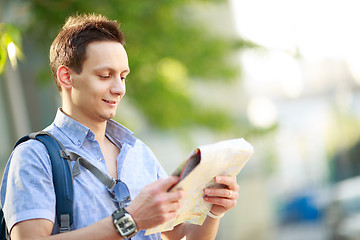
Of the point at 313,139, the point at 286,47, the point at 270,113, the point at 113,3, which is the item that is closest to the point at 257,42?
the point at 286,47

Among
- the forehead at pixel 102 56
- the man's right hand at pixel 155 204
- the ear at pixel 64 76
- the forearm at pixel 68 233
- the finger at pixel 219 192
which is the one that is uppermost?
the forehead at pixel 102 56

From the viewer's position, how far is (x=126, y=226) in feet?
4.87

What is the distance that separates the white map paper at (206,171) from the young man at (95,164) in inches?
1.2

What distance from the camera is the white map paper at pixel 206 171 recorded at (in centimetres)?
152

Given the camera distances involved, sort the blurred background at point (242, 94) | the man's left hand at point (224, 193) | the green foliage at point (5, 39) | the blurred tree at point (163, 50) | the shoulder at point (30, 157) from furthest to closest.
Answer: the blurred background at point (242, 94), the blurred tree at point (163, 50), the green foliage at point (5, 39), the man's left hand at point (224, 193), the shoulder at point (30, 157)

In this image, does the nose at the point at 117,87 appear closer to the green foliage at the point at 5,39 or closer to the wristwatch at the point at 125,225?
the wristwatch at the point at 125,225

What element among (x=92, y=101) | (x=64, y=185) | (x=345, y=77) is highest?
(x=345, y=77)

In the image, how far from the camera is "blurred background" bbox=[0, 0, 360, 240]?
5.29 meters

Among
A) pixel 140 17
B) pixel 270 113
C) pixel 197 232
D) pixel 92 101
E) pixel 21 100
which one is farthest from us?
pixel 270 113

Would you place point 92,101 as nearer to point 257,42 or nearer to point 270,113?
point 257,42

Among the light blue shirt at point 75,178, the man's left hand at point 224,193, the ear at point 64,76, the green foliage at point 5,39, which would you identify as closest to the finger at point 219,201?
the man's left hand at point 224,193

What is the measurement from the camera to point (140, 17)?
505 centimetres

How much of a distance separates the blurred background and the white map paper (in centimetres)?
122

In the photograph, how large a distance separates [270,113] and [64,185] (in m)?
9.35
